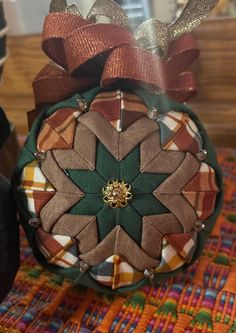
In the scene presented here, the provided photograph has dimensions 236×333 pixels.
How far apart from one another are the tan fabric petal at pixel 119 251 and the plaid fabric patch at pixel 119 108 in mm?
108

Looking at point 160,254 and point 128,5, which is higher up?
point 128,5

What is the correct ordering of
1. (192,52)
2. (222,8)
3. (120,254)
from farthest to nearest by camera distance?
(222,8), (192,52), (120,254)

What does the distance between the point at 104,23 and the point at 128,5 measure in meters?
0.10

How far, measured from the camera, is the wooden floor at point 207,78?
0.69 meters

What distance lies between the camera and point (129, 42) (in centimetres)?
52

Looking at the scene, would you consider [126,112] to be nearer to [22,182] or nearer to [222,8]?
[22,182]

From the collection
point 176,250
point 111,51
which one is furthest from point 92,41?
point 176,250

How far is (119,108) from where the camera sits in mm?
503

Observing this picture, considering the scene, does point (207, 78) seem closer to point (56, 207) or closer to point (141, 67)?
point (141, 67)

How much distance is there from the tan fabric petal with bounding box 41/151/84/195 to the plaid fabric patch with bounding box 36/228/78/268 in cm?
5

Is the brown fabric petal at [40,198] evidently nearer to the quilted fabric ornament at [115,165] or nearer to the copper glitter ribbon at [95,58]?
the quilted fabric ornament at [115,165]

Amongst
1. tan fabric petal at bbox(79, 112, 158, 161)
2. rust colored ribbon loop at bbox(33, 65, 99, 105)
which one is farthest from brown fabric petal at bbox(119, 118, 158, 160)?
rust colored ribbon loop at bbox(33, 65, 99, 105)

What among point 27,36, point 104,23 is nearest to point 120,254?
point 104,23

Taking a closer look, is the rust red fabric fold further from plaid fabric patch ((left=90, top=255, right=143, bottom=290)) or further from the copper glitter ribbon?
plaid fabric patch ((left=90, top=255, right=143, bottom=290))
